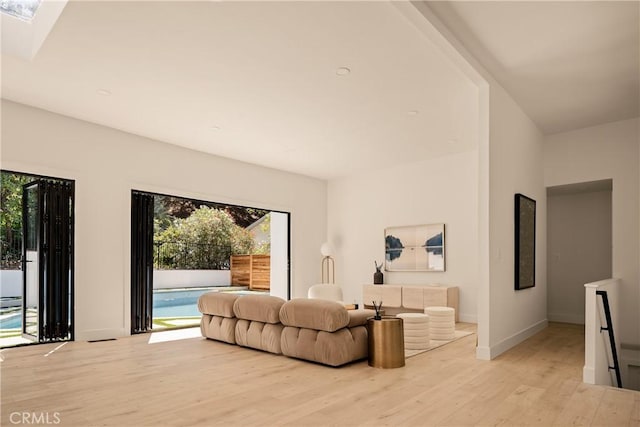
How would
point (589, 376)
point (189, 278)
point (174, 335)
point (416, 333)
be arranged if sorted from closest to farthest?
point (589, 376)
point (416, 333)
point (174, 335)
point (189, 278)

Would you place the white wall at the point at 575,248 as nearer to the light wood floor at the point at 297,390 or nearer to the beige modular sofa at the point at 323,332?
the light wood floor at the point at 297,390

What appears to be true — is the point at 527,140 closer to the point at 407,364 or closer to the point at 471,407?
the point at 407,364

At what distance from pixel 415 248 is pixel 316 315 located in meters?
4.21

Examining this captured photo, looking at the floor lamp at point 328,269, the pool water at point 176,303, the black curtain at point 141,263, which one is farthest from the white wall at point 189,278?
the black curtain at point 141,263

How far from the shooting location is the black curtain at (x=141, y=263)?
20.0 ft

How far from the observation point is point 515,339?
507 centimetres

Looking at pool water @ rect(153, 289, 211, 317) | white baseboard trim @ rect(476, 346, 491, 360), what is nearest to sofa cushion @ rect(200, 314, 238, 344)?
white baseboard trim @ rect(476, 346, 491, 360)

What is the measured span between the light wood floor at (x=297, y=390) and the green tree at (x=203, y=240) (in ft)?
35.5

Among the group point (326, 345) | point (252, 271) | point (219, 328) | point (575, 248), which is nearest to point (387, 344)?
point (326, 345)

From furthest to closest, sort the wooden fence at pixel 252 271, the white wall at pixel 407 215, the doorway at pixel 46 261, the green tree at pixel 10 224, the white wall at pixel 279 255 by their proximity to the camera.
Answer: the wooden fence at pixel 252 271 < the white wall at pixel 279 255 < the green tree at pixel 10 224 < the white wall at pixel 407 215 < the doorway at pixel 46 261

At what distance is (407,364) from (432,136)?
11.4 ft

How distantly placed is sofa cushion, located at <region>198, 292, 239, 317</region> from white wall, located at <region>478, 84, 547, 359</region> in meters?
2.81

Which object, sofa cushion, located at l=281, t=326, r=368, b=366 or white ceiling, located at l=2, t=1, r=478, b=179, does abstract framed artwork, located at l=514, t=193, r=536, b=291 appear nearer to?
white ceiling, located at l=2, t=1, r=478, b=179

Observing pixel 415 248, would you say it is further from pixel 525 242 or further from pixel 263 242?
pixel 263 242
